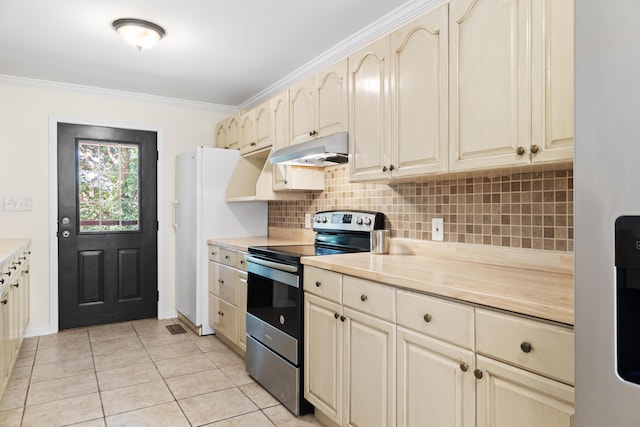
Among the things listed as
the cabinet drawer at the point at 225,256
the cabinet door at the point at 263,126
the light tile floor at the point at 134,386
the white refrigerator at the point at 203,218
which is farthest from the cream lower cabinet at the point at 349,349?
the white refrigerator at the point at 203,218

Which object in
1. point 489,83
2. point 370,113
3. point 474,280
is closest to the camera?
point 474,280

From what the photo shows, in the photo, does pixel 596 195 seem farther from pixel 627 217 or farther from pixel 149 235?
pixel 149 235

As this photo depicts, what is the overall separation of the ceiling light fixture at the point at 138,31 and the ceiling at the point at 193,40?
50 millimetres

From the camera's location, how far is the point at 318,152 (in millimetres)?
2453

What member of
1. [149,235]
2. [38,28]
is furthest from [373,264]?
[149,235]

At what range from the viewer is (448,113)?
5.89 ft

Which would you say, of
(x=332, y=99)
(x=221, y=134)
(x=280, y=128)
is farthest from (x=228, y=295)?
(x=221, y=134)

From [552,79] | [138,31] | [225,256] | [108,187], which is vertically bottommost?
[225,256]

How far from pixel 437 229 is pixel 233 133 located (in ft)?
8.38

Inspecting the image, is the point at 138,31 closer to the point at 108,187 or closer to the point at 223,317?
the point at 108,187

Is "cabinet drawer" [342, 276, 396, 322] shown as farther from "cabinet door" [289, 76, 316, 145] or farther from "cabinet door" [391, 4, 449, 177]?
"cabinet door" [289, 76, 316, 145]

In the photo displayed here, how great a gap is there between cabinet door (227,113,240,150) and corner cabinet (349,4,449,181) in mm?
1895

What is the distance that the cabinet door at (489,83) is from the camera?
1509 mm

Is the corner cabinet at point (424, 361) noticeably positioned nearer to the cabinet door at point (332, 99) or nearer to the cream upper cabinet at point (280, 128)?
the cabinet door at point (332, 99)
